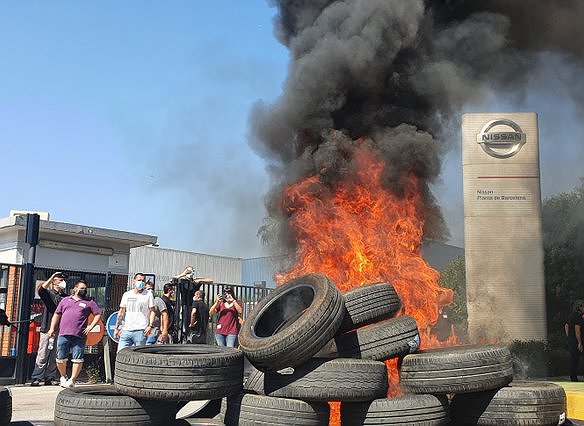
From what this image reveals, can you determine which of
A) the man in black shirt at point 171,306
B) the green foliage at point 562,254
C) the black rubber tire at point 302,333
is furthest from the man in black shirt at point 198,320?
the green foliage at point 562,254

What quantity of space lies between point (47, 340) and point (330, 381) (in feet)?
26.1

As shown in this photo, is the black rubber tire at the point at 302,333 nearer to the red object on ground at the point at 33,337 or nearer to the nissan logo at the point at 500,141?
the red object on ground at the point at 33,337

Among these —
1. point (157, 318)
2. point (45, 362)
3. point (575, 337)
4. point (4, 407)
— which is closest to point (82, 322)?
point (157, 318)

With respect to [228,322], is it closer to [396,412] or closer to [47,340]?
[47,340]

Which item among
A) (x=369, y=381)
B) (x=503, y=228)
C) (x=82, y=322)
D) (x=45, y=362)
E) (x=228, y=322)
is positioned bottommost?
(x=45, y=362)

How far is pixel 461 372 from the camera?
690 centimetres

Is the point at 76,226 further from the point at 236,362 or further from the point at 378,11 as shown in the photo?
the point at 236,362

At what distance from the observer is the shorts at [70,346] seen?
11.4 m

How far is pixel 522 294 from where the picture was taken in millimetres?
17031

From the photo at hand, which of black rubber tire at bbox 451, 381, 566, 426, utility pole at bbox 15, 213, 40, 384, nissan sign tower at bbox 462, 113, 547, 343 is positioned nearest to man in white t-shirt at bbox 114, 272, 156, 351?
utility pole at bbox 15, 213, 40, 384

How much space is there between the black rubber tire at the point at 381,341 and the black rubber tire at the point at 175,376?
155cm

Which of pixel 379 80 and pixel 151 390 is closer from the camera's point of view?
pixel 151 390

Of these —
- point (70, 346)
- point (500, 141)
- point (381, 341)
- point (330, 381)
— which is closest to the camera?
point (330, 381)

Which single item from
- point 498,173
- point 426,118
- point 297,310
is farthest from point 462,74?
point 297,310
